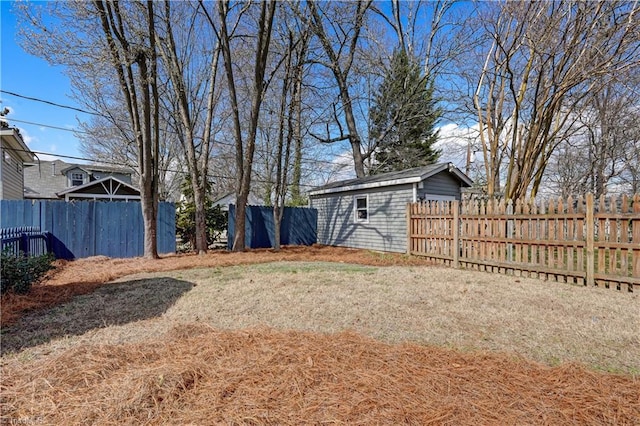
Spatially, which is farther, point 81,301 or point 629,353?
point 81,301

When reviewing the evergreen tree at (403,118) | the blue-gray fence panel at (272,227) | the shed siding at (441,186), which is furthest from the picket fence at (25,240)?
the evergreen tree at (403,118)

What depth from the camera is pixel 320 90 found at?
1468cm

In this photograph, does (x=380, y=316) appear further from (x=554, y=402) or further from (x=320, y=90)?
(x=320, y=90)

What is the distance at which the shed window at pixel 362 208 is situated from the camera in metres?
12.2

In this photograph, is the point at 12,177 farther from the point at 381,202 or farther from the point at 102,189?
the point at 381,202

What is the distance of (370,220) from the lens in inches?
470

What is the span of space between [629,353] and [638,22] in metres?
6.52

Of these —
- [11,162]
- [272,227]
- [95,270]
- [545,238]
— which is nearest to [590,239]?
[545,238]

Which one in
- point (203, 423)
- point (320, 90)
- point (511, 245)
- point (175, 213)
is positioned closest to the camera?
point (203, 423)

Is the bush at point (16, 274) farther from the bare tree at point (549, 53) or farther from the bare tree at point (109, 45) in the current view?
the bare tree at point (549, 53)

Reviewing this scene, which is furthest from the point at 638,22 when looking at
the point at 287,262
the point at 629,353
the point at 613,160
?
the point at 613,160

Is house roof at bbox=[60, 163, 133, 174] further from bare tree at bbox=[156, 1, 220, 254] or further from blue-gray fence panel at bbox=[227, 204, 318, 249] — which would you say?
blue-gray fence panel at bbox=[227, 204, 318, 249]

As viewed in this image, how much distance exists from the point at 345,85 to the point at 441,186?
7825 millimetres

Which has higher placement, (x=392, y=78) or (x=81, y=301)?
(x=392, y=78)
